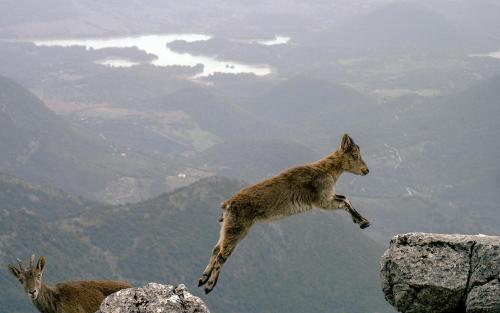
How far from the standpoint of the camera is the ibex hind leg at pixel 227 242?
19.7 metres

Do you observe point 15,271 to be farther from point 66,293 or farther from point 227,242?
point 227,242

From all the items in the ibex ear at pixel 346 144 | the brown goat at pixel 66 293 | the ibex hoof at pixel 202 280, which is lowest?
the brown goat at pixel 66 293

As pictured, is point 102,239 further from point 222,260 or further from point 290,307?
point 222,260

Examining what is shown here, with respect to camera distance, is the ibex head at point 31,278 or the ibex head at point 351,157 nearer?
the ibex head at point 31,278

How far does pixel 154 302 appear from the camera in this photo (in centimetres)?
1897

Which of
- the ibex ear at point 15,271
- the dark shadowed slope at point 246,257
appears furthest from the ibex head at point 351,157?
the dark shadowed slope at point 246,257

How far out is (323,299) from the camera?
168125 millimetres

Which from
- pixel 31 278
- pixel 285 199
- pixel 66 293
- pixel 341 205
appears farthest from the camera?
pixel 66 293

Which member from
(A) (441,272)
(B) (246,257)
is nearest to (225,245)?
(A) (441,272)

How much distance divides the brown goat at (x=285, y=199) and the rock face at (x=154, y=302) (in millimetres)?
631

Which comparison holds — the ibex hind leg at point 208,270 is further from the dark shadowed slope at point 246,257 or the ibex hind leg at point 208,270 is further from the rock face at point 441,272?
the dark shadowed slope at point 246,257

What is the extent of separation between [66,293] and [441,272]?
33.6 feet

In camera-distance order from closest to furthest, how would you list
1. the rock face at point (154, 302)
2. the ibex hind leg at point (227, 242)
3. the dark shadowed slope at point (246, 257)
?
1. the rock face at point (154, 302)
2. the ibex hind leg at point (227, 242)
3. the dark shadowed slope at point (246, 257)

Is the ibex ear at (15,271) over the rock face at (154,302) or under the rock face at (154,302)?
under
